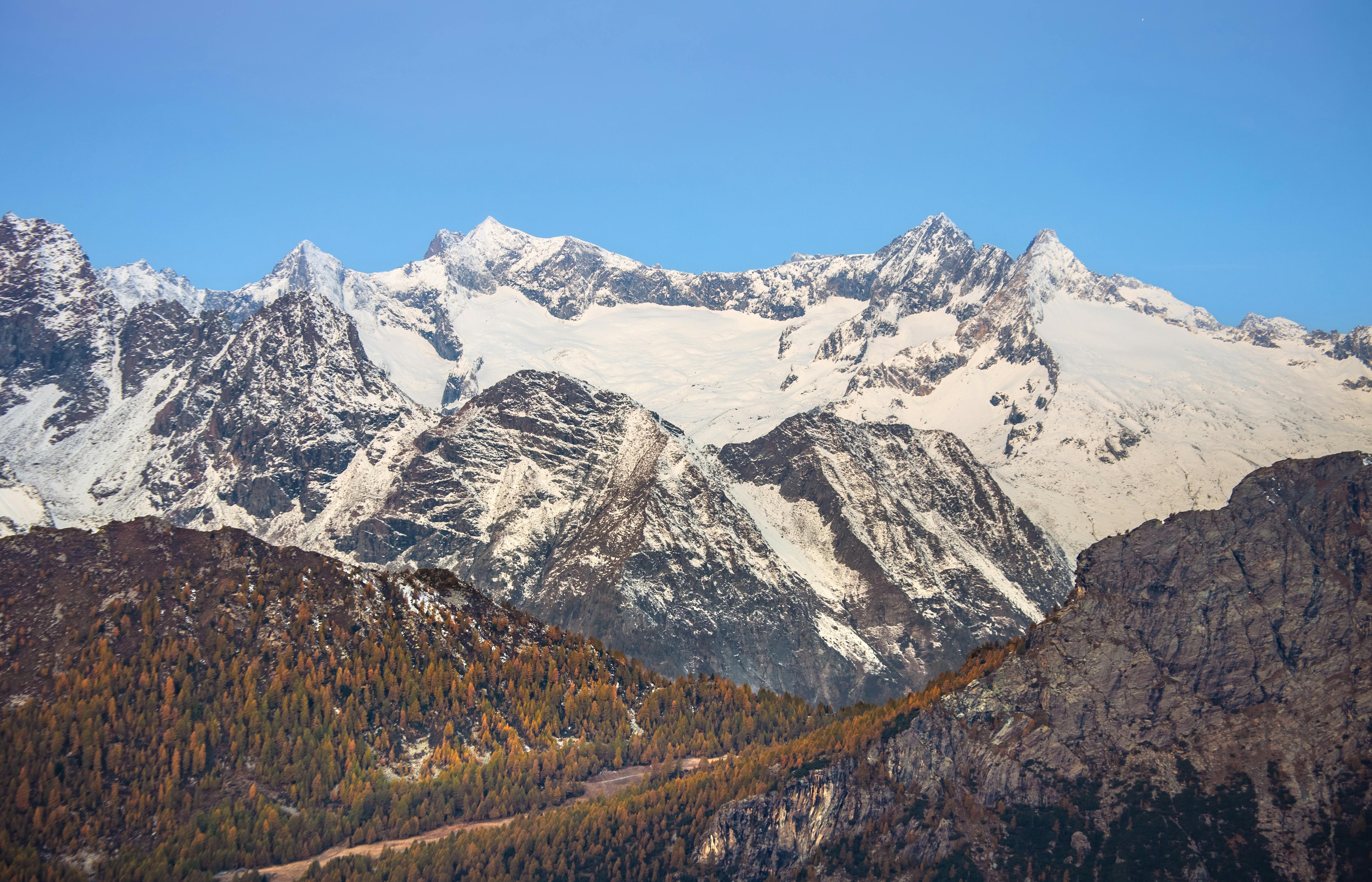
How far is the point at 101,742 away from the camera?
198 m

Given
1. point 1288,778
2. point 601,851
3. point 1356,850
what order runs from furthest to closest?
point 601,851, point 1288,778, point 1356,850

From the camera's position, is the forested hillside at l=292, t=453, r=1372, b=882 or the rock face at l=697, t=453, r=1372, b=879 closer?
the rock face at l=697, t=453, r=1372, b=879

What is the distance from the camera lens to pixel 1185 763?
7195 inches

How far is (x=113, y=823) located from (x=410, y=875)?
137 feet

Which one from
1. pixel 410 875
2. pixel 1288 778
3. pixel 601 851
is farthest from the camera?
pixel 601 851

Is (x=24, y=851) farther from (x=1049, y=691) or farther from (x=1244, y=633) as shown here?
(x=1244, y=633)

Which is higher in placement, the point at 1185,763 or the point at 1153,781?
the point at 1185,763

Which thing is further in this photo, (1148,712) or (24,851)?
(1148,712)

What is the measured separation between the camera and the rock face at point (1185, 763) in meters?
171

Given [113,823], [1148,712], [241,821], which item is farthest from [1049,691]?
[113,823]

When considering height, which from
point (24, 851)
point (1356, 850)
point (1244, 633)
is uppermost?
point (1244, 633)

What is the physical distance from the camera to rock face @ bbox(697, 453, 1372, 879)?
170875mm

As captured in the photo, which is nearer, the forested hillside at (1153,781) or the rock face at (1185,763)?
the rock face at (1185,763)

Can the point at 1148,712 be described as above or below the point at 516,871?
above
